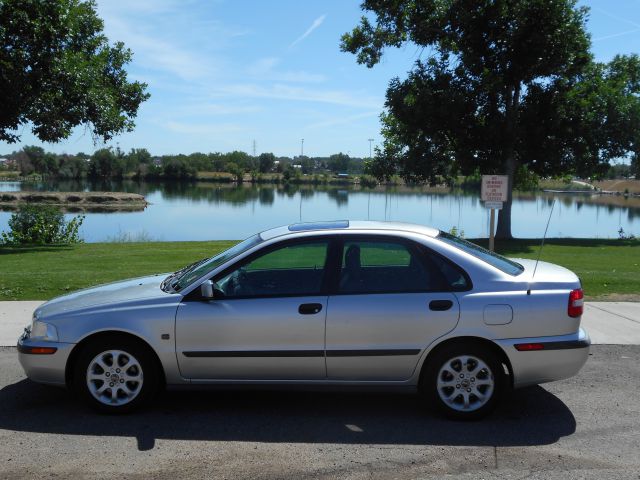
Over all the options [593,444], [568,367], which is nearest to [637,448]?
[593,444]

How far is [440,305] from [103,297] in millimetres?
2790

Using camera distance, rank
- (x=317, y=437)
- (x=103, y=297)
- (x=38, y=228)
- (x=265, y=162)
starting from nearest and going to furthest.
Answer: (x=317, y=437) < (x=103, y=297) < (x=38, y=228) < (x=265, y=162)

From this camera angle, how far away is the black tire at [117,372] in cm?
509

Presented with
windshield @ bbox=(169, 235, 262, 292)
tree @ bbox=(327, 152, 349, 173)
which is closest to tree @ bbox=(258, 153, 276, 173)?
tree @ bbox=(327, 152, 349, 173)

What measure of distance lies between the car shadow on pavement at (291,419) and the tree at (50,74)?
1438 cm

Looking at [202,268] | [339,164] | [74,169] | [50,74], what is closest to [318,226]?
[202,268]

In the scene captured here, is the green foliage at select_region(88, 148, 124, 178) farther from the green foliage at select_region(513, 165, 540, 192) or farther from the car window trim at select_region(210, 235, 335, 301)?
the car window trim at select_region(210, 235, 335, 301)

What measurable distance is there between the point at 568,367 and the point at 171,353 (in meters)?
3.14

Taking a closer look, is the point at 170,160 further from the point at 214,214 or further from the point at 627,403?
the point at 627,403

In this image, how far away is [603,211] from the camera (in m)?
59.2

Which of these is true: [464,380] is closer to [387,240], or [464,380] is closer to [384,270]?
[384,270]

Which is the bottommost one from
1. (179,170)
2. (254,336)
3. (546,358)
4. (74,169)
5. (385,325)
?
(546,358)

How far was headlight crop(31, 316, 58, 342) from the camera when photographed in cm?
514

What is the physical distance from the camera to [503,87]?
83.4ft
